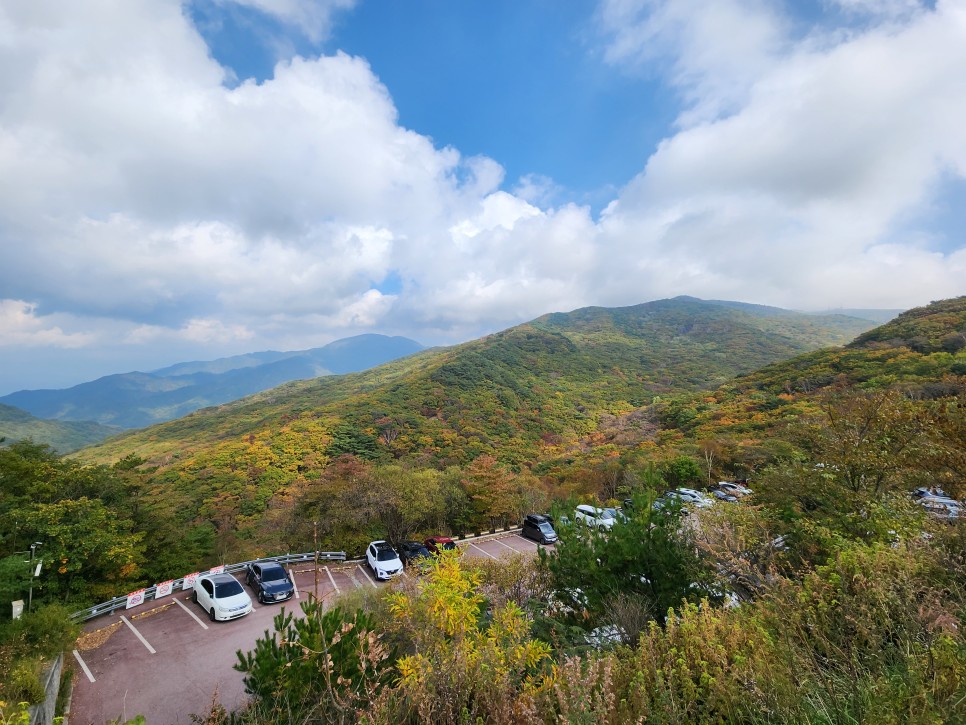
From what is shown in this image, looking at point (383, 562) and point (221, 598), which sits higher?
point (221, 598)

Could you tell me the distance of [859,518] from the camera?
8.04 metres

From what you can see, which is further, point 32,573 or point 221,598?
point 221,598

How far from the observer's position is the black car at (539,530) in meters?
16.7

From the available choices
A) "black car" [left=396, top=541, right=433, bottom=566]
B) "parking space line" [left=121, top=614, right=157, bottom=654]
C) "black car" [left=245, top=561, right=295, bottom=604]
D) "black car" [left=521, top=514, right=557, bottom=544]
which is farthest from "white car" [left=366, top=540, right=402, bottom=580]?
"black car" [left=521, top=514, right=557, bottom=544]

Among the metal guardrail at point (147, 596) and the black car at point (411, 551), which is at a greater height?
the metal guardrail at point (147, 596)

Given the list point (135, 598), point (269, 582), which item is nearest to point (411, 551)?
point (269, 582)

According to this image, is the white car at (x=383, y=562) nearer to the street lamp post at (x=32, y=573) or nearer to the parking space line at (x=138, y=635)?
the parking space line at (x=138, y=635)

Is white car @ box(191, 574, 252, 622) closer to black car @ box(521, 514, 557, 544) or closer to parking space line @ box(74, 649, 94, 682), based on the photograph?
parking space line @ box(74, 649, 94, 682)

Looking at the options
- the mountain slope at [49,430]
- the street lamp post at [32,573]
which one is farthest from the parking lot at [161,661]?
the mountain slope at [49,430]

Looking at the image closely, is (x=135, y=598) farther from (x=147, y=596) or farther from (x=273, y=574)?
(x=273, y=574)

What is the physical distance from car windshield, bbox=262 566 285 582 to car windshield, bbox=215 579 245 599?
79 centimetres

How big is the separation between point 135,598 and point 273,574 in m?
3.37

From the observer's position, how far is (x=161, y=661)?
8562 millimetres

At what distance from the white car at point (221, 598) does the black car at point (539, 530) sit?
10.8 meters
